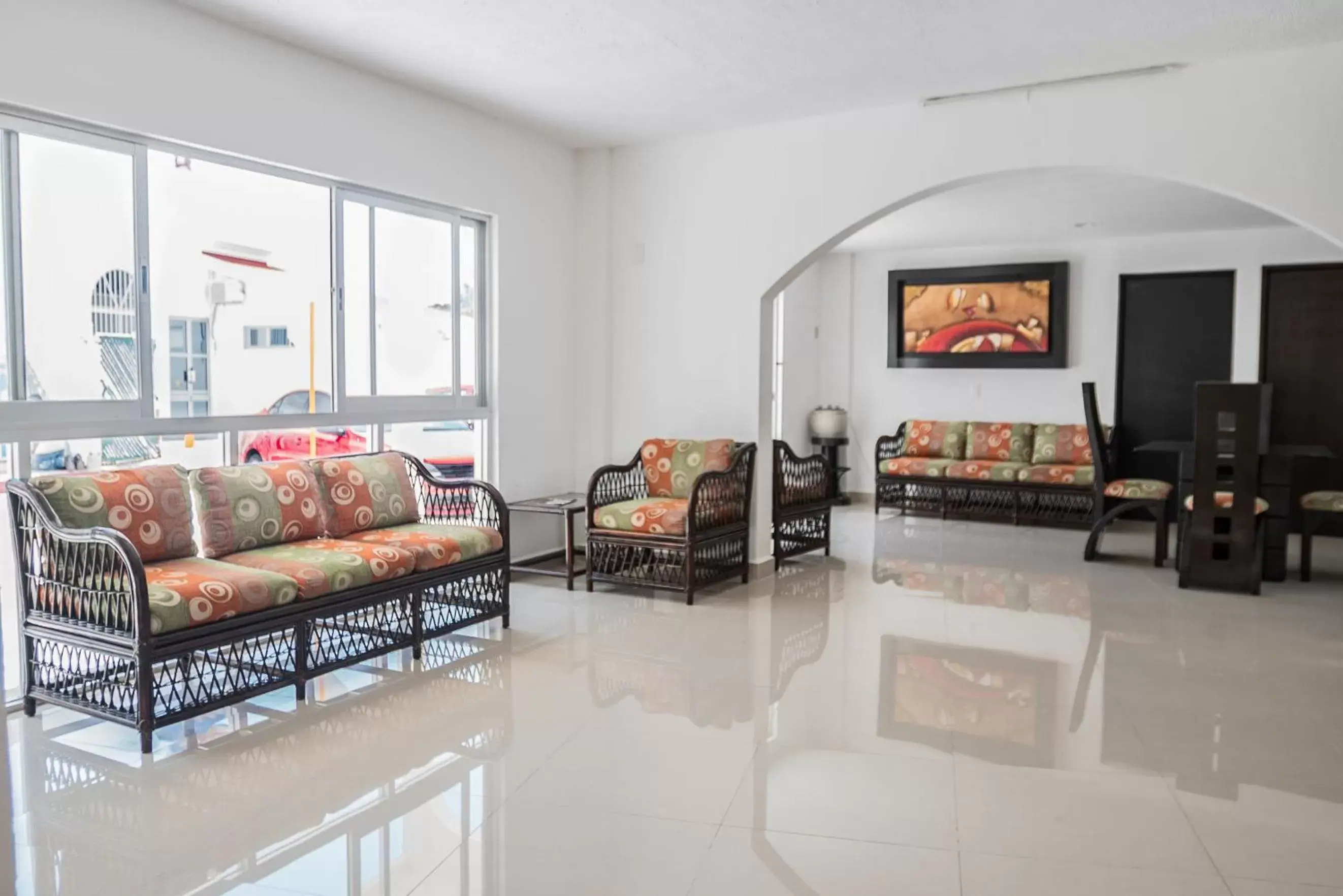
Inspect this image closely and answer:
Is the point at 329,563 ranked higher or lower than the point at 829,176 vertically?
lower

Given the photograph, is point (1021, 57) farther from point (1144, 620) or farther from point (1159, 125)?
point (1144, 620)

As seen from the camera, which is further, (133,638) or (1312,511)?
(1312,511)

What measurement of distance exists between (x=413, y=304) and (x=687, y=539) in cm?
208

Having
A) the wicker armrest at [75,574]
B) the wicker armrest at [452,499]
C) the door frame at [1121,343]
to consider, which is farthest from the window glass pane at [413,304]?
the door frame at [1121,343]

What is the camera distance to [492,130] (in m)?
5.72

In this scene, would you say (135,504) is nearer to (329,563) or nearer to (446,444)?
(329,563)

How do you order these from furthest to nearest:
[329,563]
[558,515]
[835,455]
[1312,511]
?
[835,455] < [558,515] < [1312,511] < [329,563]

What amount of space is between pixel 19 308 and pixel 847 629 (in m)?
3.83

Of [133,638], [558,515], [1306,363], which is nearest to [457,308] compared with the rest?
[558,515]

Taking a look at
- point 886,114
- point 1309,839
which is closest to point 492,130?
point 886,114

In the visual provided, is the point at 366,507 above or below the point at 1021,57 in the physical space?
below

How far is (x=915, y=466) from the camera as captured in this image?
8938 mm

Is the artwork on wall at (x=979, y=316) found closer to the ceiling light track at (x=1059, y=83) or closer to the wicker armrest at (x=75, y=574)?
the ceiling light track at (x=1059, y=83)

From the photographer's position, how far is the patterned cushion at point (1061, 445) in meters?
8.67
